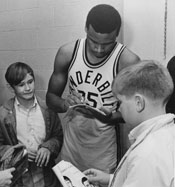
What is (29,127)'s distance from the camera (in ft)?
5.47

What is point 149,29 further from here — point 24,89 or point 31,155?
point 31,155

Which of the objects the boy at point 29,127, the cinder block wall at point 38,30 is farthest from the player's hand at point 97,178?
the cinder block wall at point 38,30

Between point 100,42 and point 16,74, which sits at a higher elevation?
point 100,42

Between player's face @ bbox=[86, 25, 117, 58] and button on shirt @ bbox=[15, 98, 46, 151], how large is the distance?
0.48 m

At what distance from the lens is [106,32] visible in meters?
1.48

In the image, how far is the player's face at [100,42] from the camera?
1494 millimetres

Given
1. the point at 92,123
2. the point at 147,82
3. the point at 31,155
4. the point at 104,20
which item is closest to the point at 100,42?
the point at 104,20

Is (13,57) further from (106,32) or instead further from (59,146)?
(106,32)

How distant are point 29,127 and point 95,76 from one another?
47 centimetres

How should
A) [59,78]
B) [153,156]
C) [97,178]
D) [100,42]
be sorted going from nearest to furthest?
1. [153,156]
2. [97,178]
3. [100,42]
4. [59,78]

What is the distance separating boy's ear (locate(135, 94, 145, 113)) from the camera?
0.95 meters

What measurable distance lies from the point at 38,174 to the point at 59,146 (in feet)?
0.64

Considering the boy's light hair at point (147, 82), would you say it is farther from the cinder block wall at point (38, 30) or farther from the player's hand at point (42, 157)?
the cinder block wall at point (38, 30)

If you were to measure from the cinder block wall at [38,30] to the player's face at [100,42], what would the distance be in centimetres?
49
